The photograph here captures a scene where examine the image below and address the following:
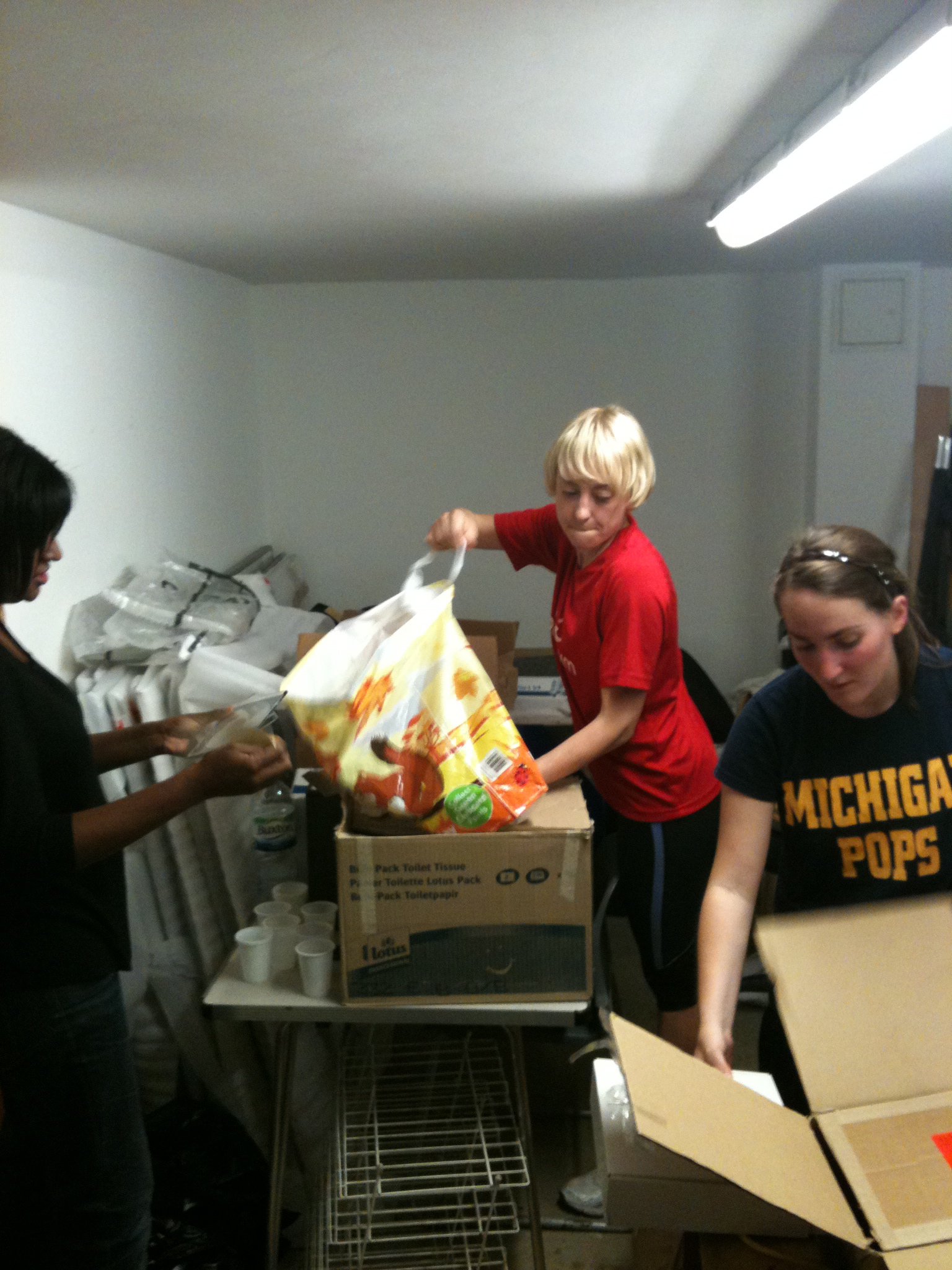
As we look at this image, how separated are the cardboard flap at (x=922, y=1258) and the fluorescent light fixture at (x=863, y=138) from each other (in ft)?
3.75

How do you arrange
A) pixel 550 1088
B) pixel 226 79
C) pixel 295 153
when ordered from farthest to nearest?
pixel 550 1088
pixel 295 153
pixel 226 79

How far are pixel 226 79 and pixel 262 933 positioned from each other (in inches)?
52.1

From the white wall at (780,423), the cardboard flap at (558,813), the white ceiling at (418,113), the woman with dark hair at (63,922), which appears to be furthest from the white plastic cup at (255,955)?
the white wall at (780,423)

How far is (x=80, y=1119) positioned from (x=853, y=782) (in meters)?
1.16

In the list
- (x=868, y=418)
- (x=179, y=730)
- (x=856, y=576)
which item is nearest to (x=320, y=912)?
(x=179, y=730)

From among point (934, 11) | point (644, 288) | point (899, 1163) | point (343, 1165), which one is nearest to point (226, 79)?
point (934, 11)

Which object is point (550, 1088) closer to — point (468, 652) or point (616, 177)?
point (468, 652)

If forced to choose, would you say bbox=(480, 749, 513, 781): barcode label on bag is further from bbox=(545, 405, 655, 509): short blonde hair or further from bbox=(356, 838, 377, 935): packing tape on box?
bbox=(545, 405, 655, 509): short blonde hair

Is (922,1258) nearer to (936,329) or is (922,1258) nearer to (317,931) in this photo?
(317,931)

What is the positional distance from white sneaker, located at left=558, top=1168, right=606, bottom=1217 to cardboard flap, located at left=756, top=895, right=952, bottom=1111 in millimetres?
1226

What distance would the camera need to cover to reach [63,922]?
1354 millimetres

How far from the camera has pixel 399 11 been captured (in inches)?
40.1

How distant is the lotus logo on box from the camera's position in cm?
158

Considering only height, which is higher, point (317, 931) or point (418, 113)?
point (418, 113)
